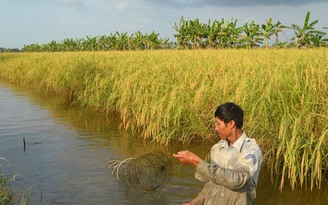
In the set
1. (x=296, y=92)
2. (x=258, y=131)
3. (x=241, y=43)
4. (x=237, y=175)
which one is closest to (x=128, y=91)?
(x=258, y=131)

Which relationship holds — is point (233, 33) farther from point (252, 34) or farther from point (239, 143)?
point (239, 143)

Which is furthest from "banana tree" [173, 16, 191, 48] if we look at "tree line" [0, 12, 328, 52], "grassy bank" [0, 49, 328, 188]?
"grassy bank" [0, 49, 328, 188]

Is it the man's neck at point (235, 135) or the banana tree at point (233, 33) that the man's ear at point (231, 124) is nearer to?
the man's neck at point (235, 135)

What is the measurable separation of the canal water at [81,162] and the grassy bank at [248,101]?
29 cm

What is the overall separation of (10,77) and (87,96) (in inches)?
498

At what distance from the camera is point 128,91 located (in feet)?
25.2

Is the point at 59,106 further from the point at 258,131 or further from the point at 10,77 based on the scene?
the point at 10,77

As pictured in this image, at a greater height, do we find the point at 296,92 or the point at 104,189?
the point at 296,92

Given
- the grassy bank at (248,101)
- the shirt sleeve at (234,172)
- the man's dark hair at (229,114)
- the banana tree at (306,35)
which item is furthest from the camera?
the banana tree at (306,35)

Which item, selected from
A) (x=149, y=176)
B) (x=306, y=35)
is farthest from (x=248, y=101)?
(x=306, y=35)

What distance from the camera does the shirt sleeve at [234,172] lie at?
216 centimetres

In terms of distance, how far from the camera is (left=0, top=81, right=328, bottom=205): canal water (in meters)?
4.36

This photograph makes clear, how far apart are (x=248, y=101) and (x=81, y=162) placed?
2952mm

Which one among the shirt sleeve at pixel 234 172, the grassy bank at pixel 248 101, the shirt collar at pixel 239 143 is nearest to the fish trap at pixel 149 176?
the grassy bank at pixel 248 101
